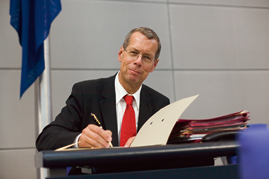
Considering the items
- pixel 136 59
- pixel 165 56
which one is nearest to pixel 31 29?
pixel 136 59

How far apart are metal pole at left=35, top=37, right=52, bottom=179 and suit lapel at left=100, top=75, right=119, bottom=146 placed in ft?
1.92

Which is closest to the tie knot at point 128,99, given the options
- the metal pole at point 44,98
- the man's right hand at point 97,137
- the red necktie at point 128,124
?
the red necktie at point 128,124

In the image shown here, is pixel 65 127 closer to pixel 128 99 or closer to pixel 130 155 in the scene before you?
pixel 128 99

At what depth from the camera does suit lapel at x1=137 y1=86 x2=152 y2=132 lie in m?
1.81

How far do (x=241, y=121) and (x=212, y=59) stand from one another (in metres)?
2.32

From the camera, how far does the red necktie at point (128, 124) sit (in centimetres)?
165

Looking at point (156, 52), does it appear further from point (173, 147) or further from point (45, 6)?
point (173, 147)

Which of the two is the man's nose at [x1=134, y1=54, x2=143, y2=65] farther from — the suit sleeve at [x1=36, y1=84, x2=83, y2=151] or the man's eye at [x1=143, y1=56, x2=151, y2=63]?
the suit sleeve at [x1=36, y1=84, x2=83, y2=151]

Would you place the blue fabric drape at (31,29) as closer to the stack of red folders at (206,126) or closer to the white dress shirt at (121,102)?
the white dress shirt at (121,102)

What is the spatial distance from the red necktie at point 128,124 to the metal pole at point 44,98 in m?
0.72

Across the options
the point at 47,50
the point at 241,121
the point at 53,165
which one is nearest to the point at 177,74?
the point at 47,50

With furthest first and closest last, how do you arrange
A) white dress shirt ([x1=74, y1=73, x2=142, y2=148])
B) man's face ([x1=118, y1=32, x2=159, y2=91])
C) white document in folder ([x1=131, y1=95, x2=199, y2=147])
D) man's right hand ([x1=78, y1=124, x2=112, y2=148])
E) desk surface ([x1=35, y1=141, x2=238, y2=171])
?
man's face ([x1=118, y1=32, x2=159, y2=91]) → white dress shirt ([x1=74, y1=73, x2=142, y2=148]) → man's right hand ([x1=78, y1=124, x2=112, y2=148]) → white document in folder ([x1=131, y1=95, x2=199, y2=147]) → desk surface ([x1=35, y1=141, x2=238, y2=171])

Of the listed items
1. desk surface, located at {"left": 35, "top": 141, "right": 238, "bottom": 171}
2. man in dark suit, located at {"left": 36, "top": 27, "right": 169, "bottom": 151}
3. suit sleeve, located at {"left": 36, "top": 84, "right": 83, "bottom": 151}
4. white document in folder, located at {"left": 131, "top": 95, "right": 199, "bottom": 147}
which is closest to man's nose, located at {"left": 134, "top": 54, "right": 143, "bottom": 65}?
man in dark suit, located at {"left": 36, "top": 27, "right": 169, "bottom": 151}

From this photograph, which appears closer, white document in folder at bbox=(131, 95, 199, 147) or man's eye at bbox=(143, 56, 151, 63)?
white document in folder at bbox=(131, 95, 199, 147)
